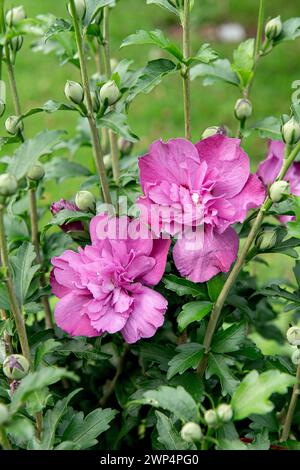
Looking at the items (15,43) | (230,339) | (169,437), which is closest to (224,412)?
(169,437)

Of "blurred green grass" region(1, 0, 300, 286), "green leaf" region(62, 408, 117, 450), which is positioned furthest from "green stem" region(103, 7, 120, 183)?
"blurred green grass" region(1, 0, 300, 286)

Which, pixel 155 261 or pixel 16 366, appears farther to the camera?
pixel 155 261

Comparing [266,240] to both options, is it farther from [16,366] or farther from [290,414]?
[16,366]

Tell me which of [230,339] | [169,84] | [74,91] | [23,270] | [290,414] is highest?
[74,91]

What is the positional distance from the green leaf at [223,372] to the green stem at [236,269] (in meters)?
0.02

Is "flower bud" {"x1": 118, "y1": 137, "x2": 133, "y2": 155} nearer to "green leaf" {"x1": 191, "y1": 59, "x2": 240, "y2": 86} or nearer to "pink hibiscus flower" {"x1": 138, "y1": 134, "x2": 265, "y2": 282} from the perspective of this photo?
"green leaf" {"x1": 191, "y1": 59, "x2": 240, "y2": 86}

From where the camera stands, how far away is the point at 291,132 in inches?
35.9

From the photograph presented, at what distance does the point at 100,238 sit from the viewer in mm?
984

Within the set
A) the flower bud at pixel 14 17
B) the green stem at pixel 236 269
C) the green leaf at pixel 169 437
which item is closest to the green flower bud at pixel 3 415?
the green leaf at pixel 169 437

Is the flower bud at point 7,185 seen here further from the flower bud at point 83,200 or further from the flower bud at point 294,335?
the flower bud at point 294,335

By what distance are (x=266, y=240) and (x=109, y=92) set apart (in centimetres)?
29

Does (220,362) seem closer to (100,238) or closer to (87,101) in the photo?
(100,238)

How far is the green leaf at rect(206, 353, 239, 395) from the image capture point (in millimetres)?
960

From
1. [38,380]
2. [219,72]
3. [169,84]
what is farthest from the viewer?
[169,84]
